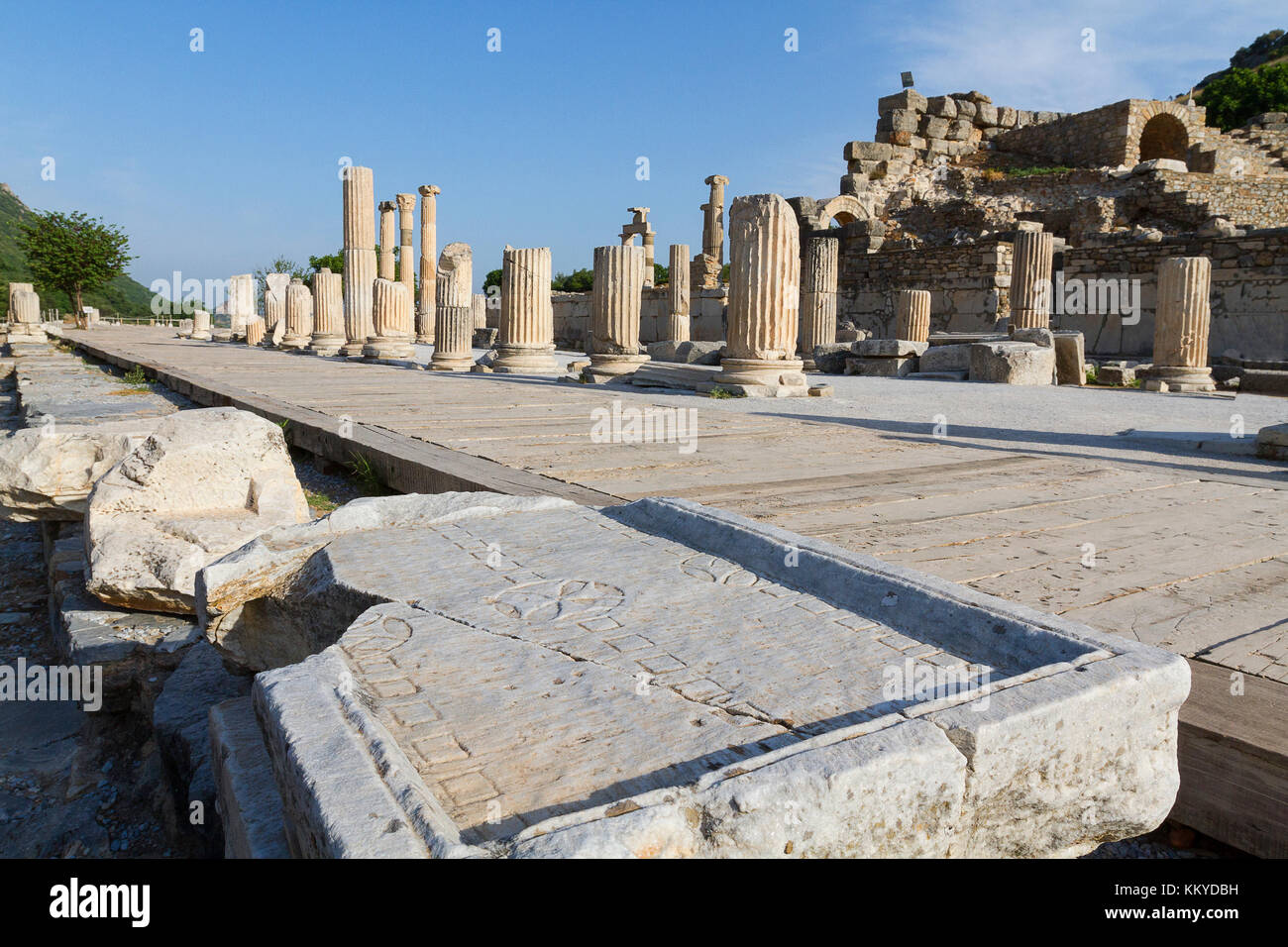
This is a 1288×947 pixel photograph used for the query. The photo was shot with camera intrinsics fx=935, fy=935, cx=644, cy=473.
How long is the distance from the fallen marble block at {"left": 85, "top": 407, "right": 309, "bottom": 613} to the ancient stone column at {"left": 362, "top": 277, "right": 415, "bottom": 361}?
13406 mm

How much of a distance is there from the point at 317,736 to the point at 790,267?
968cm

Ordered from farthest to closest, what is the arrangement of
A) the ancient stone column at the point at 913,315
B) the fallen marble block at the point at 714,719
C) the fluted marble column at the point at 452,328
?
1. the ancient stone column at the point at 913,315
2. the fluted marble column at the point at 452,328
3. the fallen marble block at the point at 714,719

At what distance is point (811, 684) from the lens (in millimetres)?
2090

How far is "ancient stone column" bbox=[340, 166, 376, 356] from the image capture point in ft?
62.2

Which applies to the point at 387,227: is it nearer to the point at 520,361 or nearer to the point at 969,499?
the point at 520,361

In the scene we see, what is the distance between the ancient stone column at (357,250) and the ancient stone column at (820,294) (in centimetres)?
889

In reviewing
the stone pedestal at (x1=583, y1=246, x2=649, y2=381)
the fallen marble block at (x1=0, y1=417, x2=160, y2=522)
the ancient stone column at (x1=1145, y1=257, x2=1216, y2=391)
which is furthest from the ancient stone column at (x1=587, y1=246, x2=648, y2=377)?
the fallen marble block at (x1=0, y1=417, x2=160, y2=522)

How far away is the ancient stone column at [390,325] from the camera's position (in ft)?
56.9

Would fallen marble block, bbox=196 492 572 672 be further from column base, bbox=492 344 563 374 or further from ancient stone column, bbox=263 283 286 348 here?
ancient stone column, bbox=263 283 286 348

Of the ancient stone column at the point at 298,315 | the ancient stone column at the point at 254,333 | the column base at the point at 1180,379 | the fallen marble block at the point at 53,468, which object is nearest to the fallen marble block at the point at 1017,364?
the column base at the point at 1180,379

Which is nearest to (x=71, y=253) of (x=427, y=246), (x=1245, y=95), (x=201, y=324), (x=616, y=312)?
(x=201, y=324)

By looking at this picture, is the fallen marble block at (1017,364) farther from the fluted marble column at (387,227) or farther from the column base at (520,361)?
the fluted marble column at (387,227)

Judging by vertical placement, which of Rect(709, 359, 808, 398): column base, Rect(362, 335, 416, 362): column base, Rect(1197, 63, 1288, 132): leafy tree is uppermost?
Rect(1197, 63, 1288, 132): leafy tree
